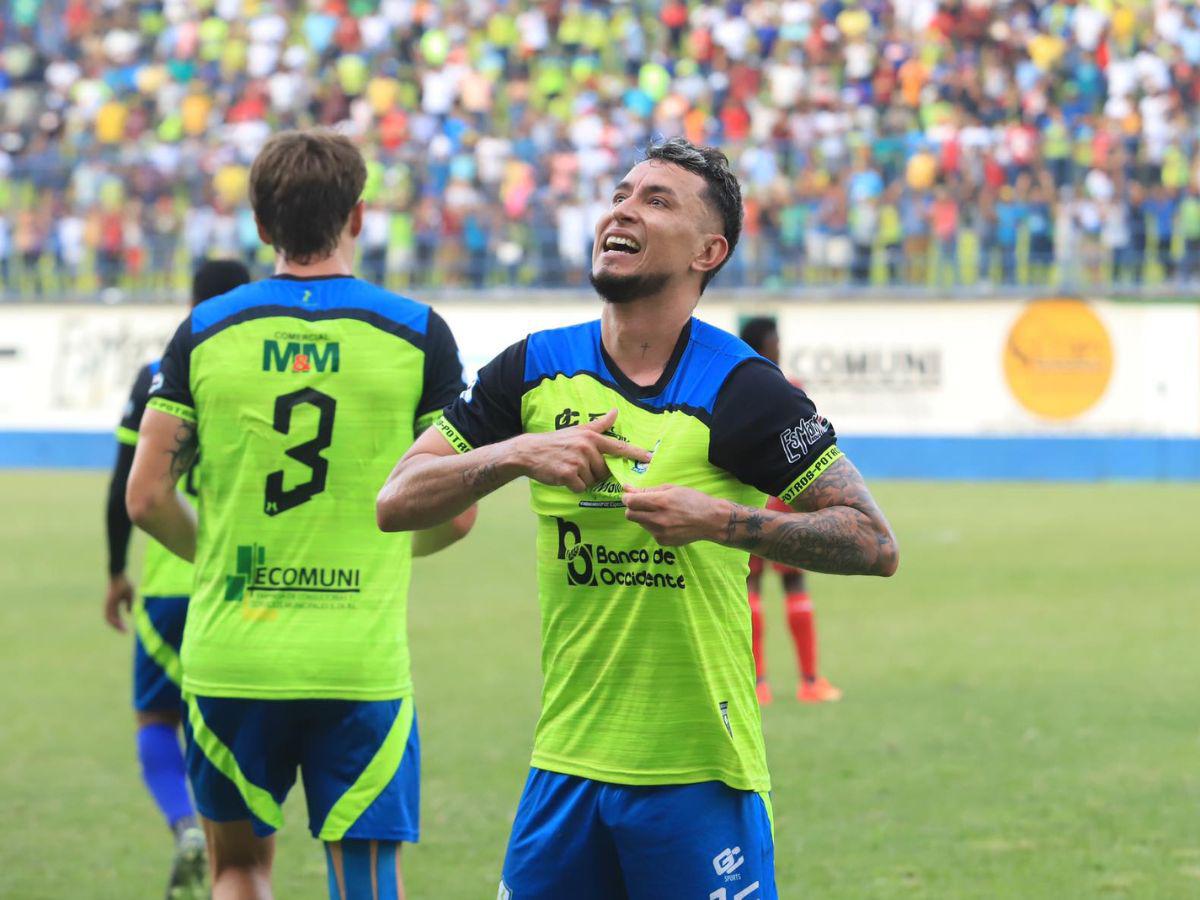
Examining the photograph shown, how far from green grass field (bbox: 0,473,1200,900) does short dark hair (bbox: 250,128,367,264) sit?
9.05 feet

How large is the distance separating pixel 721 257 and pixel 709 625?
738 mm

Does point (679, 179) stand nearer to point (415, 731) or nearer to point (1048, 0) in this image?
point (415, 731)

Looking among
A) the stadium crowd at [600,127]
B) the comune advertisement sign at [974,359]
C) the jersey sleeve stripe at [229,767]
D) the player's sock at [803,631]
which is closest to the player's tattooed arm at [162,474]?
the jersey sleeve stripe at [229,767]

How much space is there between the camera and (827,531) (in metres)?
3.19

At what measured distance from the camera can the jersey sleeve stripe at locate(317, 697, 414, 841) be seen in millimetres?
4066

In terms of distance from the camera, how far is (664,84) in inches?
1183

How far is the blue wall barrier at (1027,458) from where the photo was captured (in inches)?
966

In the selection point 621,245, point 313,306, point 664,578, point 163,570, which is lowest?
point 163,570

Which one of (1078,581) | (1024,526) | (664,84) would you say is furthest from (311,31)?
(1078,581)

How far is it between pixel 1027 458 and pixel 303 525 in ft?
72.3

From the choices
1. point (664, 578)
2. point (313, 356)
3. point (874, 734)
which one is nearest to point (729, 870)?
point (664, 578)

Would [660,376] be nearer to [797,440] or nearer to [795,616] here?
[797,440]

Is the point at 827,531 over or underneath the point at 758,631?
over

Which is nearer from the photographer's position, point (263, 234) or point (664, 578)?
point (664, 578)
